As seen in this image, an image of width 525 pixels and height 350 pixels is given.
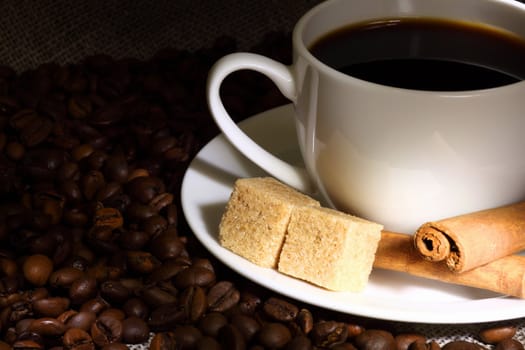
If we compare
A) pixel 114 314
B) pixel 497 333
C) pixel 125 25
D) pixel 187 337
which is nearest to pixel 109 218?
pixel 114 314

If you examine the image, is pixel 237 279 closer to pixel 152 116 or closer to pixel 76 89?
pixel 152 116

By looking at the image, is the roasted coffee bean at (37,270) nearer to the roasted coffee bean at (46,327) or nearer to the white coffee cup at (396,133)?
the roasted coffee bean at (46,327)

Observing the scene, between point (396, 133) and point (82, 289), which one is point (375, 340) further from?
point (82, 289)

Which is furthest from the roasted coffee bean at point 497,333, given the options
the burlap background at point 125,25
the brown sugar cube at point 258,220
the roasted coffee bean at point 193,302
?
the burlap background at point 125,25

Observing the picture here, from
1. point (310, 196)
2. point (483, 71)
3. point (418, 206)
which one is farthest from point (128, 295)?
point (483, 71)

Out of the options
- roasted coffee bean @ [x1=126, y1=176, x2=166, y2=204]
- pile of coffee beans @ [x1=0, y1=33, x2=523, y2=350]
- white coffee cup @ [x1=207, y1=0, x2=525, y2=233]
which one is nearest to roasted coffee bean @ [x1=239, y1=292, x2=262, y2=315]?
pile of coffee beans @ [x1=0, y1=33, x2=523, y2=350]

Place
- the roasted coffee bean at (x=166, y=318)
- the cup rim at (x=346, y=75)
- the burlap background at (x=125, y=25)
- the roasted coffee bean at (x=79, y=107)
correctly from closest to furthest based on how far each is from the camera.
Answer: the cup rim at (x=346, y=75), the roasted coffee bean at (x=166, y=318), the roasted coffee bean at (x=79, y=107), the burlap background at (x=125, y=25)
